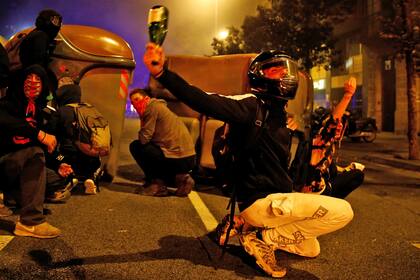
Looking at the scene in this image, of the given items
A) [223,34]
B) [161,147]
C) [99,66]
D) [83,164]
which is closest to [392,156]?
[161,147]

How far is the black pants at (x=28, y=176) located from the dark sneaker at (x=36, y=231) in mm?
37

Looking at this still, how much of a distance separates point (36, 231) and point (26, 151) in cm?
69

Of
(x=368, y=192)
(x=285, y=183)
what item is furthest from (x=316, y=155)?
(x=368, y=192)

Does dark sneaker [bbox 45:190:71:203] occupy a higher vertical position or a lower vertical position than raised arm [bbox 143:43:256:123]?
lower

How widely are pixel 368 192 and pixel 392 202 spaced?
0.76 meters

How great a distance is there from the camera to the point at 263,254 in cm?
328

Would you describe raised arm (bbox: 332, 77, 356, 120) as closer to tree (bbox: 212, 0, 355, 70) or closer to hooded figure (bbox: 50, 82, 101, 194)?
hooded figure (bbox: 50, 82, 101, 194)

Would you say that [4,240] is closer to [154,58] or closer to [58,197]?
[58,197]

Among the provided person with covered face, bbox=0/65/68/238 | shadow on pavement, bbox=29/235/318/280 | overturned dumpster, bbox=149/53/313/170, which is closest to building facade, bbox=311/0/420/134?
overturned dumpster, bbox=149/53/313/170

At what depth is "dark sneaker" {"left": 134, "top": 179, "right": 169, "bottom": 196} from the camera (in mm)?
5936

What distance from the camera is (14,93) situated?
3.97 meters

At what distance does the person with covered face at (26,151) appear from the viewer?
12.6ft

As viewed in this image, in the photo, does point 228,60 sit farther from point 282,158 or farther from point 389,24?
point 389,24

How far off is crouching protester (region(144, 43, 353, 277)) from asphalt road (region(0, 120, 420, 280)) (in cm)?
27
